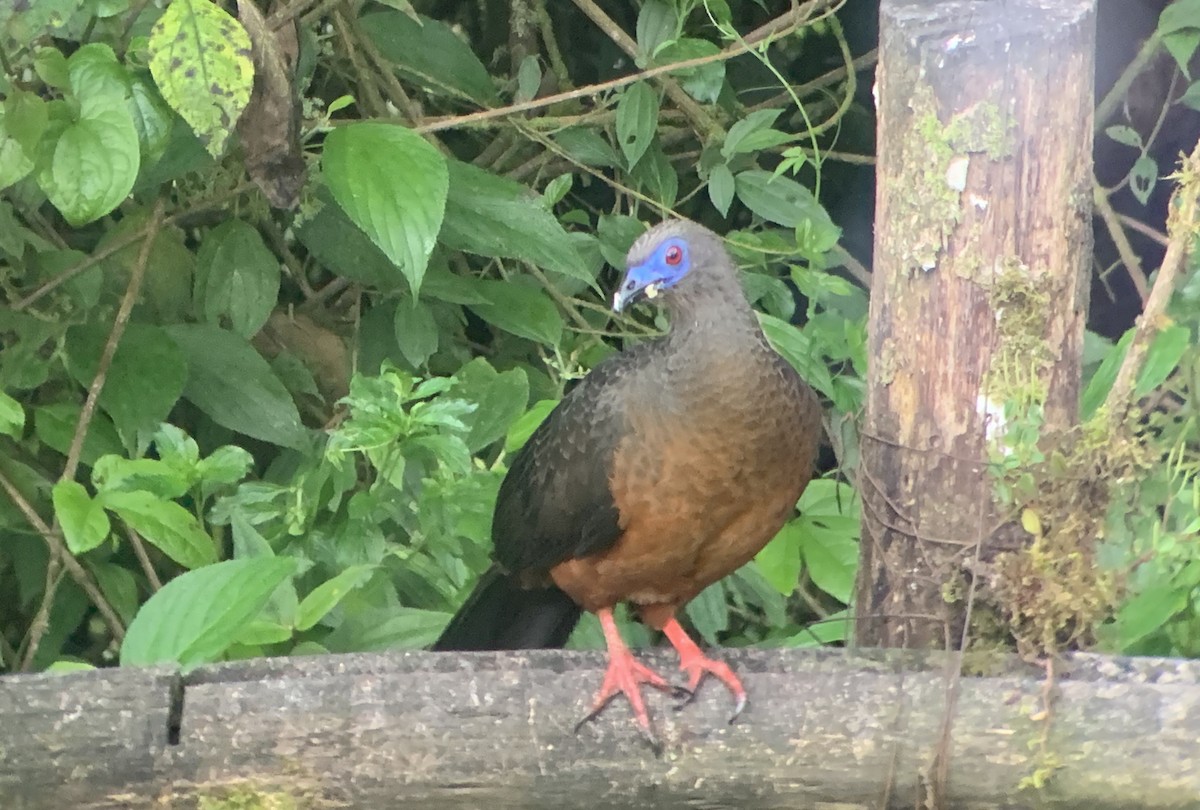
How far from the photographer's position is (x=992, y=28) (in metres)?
1.64

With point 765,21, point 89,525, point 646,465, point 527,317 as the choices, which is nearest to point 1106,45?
point 765,21

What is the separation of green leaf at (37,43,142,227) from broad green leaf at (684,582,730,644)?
53.4 inches

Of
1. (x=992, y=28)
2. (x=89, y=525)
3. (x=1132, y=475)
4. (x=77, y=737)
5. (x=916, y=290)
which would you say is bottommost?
(x=77, y=737)

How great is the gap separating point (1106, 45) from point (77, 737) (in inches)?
101

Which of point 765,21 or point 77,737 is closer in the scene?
point 77,737

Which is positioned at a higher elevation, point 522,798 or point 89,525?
point 89,525

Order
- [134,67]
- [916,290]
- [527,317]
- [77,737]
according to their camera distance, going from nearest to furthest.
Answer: [77,737] → [916,290] → [134,67] → [527,317]

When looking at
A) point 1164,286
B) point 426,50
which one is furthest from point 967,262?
point 426,50

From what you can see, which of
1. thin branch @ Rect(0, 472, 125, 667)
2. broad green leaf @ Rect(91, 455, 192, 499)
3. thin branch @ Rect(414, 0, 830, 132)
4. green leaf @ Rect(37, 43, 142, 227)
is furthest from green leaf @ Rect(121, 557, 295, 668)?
thin branch @ Rect(414, 0, 830, 132)

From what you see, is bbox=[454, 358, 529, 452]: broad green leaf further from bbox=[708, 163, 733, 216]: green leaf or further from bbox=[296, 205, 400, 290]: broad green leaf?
bbox=[708, 163, 733, 216]: green leaf

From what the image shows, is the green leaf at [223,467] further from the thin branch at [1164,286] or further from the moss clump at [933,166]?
the thin branch at [1164,286]

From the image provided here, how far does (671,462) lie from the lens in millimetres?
1927

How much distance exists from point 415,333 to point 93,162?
95 cm

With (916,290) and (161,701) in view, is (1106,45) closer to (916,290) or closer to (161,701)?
(916,290)
